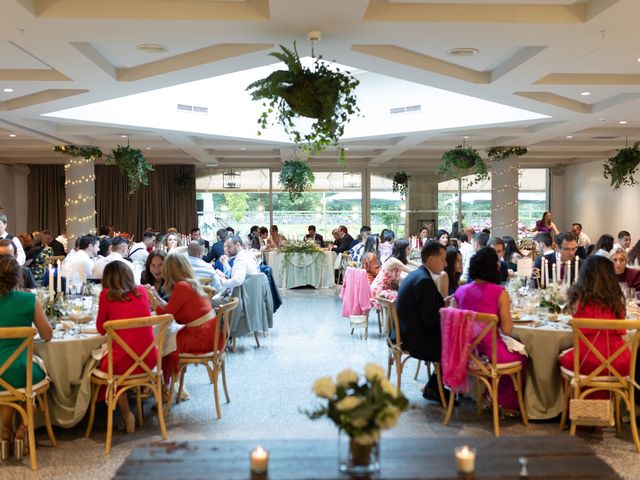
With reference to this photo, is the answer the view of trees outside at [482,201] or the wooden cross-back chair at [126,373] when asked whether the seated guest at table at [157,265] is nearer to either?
the wooden cross-back chair at [126,373]

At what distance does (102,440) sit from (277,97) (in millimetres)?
2869

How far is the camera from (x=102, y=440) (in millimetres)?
4723

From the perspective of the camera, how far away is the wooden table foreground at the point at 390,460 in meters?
2.44

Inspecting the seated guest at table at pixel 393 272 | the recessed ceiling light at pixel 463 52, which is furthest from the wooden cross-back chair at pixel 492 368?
the recessed ceiling light at pixel 463 52

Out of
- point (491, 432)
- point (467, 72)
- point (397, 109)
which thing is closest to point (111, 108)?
point (397, 109)

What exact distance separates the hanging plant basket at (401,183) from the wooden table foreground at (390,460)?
1624 cm

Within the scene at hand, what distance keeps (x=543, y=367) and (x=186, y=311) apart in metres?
2.83

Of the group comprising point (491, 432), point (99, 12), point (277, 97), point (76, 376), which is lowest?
point (491, 432)

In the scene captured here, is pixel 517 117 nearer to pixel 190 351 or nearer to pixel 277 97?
pixel 277 97

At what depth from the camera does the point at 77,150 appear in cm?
1261

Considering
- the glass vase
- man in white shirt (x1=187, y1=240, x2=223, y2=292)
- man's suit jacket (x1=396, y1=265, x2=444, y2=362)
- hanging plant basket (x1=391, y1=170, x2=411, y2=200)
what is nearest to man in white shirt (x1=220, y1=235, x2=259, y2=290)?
man in white shirt (x1=187, y1=240, x2=223, y2=292)

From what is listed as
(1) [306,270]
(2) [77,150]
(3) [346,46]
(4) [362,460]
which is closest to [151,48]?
(3) [346,46]

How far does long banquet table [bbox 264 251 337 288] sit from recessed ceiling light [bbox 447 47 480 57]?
7.75 m

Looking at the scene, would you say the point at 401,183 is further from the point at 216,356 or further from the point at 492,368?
the point at 492,368
